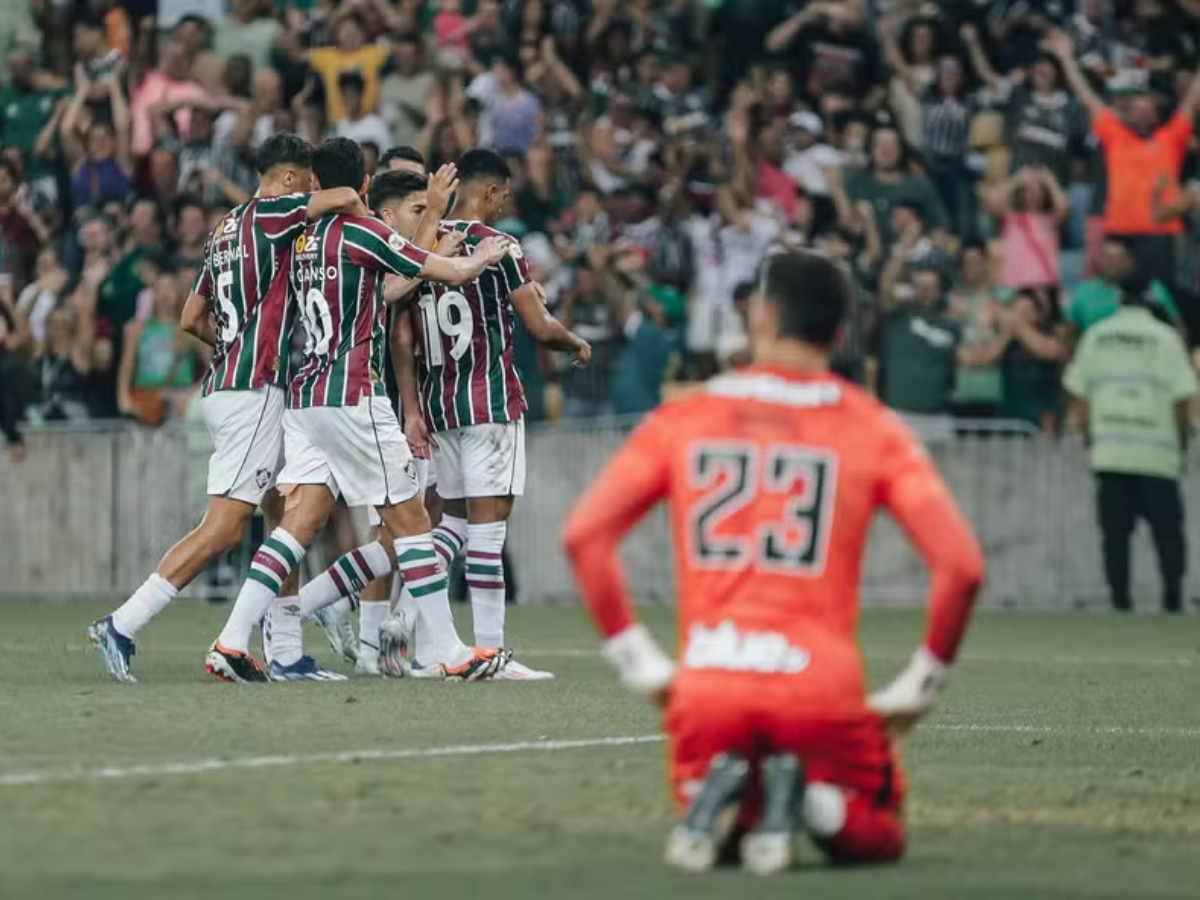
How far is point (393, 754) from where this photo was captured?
29.3 ft

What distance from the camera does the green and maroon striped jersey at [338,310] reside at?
39.3 ft

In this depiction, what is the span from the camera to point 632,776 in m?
8.50

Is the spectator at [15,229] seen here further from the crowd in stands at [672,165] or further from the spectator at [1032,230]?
the spectator at [1032,230]

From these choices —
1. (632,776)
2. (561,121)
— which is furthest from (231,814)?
(561,121)

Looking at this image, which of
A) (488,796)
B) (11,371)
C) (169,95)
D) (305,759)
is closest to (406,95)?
(169,95)

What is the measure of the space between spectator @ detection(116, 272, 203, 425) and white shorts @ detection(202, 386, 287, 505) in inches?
382

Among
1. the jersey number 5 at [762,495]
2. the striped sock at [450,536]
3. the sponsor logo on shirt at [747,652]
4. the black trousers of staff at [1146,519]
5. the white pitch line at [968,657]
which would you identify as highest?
the jersey number 5 at [762,495]

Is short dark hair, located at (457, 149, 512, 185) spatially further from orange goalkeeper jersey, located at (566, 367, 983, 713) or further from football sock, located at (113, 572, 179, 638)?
orange goalkeeper jersey, located at (566, 367, 983, 713)

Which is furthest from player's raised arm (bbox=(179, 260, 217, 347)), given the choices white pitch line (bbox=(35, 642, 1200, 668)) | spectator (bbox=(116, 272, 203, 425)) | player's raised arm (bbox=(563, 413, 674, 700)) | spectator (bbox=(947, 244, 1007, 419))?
spectator (bbox=(947, 244, 1007, 419))

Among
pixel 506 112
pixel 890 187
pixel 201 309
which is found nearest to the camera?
pixel 201 309

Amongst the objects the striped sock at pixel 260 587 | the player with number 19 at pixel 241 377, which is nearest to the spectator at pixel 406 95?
the player with number 19 at pixel 241 377

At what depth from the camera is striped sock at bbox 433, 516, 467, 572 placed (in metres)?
13.2

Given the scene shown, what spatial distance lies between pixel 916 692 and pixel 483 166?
701 centimetres

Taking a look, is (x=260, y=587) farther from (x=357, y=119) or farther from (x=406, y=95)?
(x=406, y=95)
